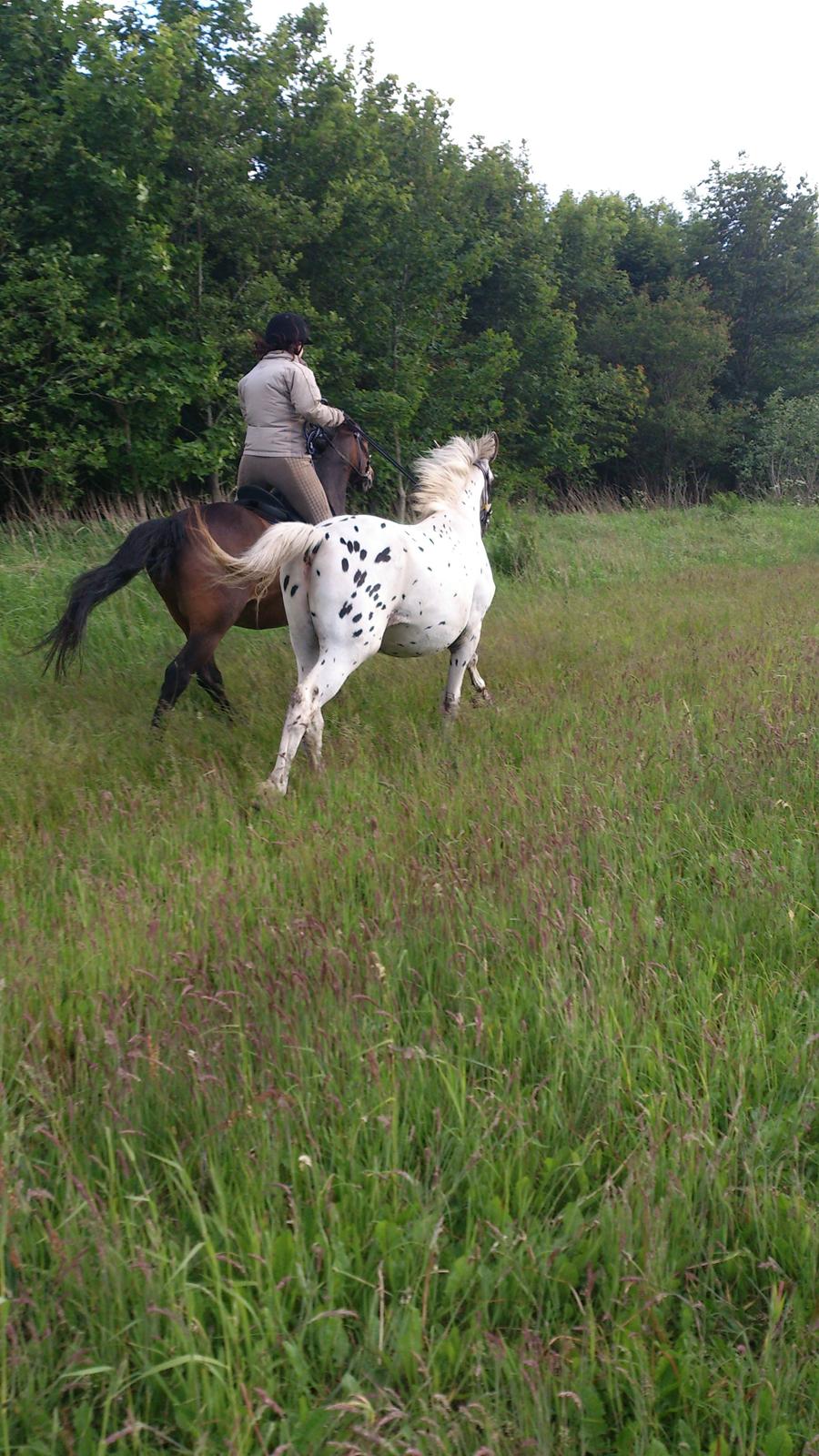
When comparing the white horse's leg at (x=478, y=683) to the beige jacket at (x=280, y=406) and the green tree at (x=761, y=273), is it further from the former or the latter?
the green tree at (x=761, y=273)

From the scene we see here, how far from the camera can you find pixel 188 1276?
Answer: 1.80 metres

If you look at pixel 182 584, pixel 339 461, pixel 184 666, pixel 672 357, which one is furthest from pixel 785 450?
pixel 184 666

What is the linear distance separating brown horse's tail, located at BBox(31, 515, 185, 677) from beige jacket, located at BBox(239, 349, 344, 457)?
3.36 feet

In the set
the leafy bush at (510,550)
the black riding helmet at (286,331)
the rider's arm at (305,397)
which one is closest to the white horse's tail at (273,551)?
the rider's arm at (305,397)

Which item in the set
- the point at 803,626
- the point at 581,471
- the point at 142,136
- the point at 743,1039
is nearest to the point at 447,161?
the point at 581,471

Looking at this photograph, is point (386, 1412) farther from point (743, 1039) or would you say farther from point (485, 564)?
point (485, 564)

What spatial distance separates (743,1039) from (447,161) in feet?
95.0

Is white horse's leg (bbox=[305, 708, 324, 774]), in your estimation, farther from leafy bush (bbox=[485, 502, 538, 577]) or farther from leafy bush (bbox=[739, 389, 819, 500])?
leafy bush (bbox=[739, 389, 819, 500])

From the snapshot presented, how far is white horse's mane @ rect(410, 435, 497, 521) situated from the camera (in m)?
6.41

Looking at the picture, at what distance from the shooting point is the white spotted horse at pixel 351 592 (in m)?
5.08

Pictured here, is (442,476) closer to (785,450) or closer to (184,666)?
(184,666)

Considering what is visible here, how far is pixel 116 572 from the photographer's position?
19.3 feet

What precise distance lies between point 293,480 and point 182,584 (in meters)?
1.23

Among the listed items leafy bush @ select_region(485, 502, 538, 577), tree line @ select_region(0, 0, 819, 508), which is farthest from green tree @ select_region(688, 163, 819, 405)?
leafy bush @ select_region(485, 502, 538, 577)
